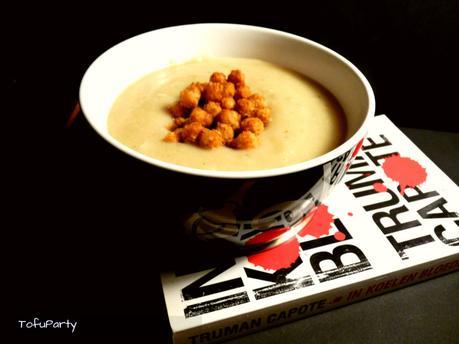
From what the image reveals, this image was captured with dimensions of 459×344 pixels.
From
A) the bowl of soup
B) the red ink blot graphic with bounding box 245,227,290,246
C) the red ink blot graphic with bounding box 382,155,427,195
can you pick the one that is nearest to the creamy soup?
→ the bowl of soup

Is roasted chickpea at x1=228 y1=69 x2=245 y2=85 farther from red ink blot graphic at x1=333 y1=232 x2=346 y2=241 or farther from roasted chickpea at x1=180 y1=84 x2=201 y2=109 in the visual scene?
red ink blot graphic at x1=333 y1=232 x2=346 y2=241

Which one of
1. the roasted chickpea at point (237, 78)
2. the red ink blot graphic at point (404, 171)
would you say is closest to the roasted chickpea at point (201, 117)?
the roasted chickpea at point (237, 78)

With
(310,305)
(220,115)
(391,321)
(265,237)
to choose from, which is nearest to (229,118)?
(220,115)

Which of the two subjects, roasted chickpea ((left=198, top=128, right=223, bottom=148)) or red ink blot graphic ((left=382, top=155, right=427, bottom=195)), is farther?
red ink blot graphic ((left=382, top=155, right=427, bottom=195))

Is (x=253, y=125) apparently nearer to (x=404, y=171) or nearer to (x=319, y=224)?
(x=319, y=224)

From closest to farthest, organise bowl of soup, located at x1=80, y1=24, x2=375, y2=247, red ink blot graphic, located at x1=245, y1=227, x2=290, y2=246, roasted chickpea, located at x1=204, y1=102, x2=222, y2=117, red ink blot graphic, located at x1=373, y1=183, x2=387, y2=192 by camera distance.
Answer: bowl of soup, located at x1=80, y1=24, x2=375, y2=247 → red ink blot graphic, located at x1=245, y1=227, x2=290, y2=246 → roasted chickpea, located at x1=204, y1=102, x2=222, y2=117 → red ink blot graphic, located at x1=373, y1=183, x2=387, y2=192

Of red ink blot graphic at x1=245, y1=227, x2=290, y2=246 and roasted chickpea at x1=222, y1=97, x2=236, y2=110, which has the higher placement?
roasted chickpea at x1=222, y1=97, x2=236, y2=110

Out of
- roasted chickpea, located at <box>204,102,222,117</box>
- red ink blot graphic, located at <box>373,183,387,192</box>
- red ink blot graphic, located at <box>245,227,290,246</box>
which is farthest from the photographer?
red ink blot graphic, located at <box>373,183,387,192</box>

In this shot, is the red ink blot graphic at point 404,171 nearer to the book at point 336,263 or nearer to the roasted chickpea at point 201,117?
the book at point 336,263
